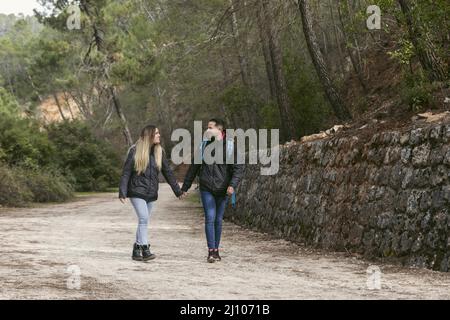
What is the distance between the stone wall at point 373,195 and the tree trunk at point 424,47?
2.20m

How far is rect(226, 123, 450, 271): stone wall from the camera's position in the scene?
852 centimetres

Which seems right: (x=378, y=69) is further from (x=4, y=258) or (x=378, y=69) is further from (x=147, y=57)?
(x=147, y=57)

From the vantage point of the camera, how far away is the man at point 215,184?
922 cm

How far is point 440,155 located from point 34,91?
71.5m

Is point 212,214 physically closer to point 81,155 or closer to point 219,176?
point 219,176

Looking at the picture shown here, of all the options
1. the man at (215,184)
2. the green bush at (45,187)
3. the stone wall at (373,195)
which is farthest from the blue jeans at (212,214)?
the green bush at (45,187)

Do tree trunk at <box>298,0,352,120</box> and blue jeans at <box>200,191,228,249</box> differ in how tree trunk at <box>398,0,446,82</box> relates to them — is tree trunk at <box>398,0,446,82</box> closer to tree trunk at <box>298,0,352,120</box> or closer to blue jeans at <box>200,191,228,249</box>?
tree trunk at <box>298,0,352,120</box>

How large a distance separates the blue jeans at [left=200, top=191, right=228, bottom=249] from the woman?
0.77 meters

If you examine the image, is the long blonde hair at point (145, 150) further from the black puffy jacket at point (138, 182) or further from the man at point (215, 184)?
the man at point (215, 184)

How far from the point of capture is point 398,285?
7.31m

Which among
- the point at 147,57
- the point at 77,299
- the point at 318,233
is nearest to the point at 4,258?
the point at 77,299

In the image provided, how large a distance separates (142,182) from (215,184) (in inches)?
40.5

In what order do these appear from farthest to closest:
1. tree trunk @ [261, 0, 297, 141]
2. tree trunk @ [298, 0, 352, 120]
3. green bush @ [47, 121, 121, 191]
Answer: green bush @ [47, 121, 121, 191]
tree trunk @ [261, 0, 297, 141]
tree trunk @ [298, 0, 352, 120]

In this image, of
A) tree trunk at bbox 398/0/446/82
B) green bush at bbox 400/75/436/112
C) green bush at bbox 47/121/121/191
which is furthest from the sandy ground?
green bush at bbox 47/121/121/191
